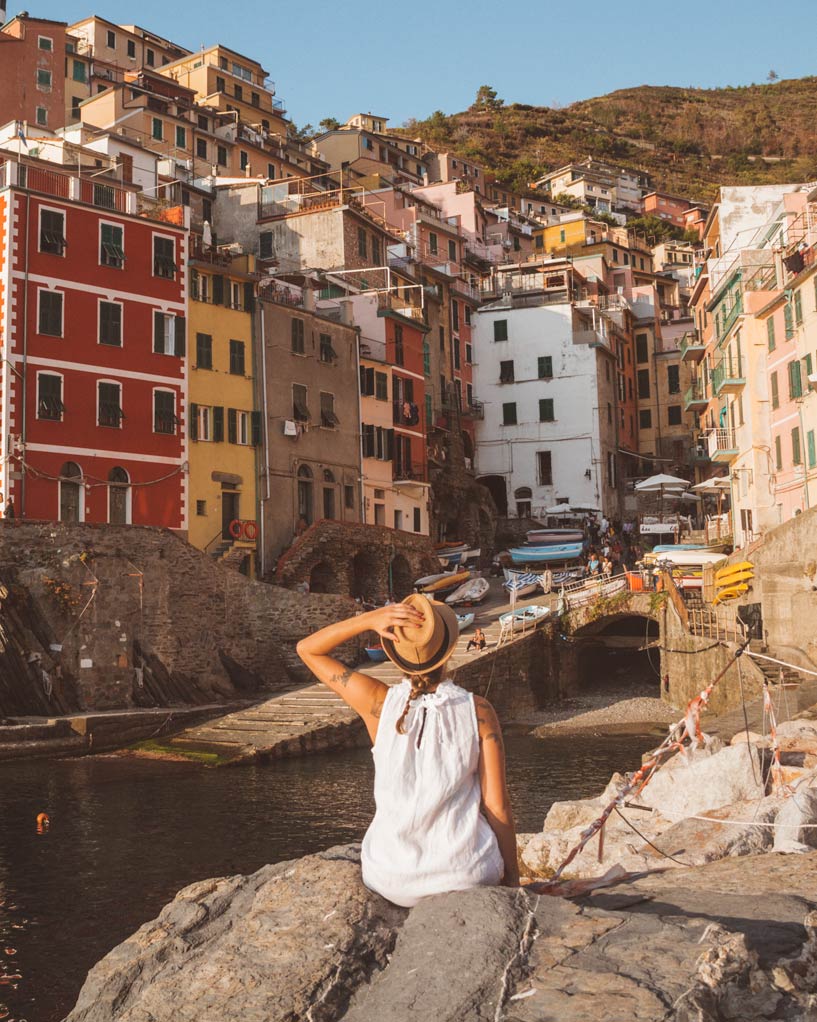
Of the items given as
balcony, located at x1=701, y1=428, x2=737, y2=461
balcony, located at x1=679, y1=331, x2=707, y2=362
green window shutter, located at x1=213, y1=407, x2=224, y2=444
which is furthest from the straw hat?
balcony, located at x1=679, y1=331, x2=707, y2=362

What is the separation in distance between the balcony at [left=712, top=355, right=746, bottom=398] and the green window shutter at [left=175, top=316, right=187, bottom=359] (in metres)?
24.4

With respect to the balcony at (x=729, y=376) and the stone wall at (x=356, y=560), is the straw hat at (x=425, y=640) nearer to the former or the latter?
the stone wall at (x=356, y=560)

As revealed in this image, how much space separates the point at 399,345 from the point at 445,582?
14248 mm

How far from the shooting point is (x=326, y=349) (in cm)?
5106

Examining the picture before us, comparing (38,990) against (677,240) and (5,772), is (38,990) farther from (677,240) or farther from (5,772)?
(677,240)

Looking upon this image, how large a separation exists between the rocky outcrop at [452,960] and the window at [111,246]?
40209 millimetres

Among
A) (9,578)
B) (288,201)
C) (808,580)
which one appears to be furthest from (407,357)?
(808,580)

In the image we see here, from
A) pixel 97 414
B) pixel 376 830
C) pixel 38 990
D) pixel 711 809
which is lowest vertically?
pixel 38 990

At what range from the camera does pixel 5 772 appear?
27.2 metres

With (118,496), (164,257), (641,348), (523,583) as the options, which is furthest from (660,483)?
(118,496)

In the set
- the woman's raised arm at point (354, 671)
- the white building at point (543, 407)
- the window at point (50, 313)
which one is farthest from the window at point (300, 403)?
the woman's raised arm at point (354, 671)

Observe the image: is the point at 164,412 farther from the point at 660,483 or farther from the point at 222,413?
the point at 660,483

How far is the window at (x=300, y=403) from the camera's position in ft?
160

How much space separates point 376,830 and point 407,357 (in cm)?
5372
